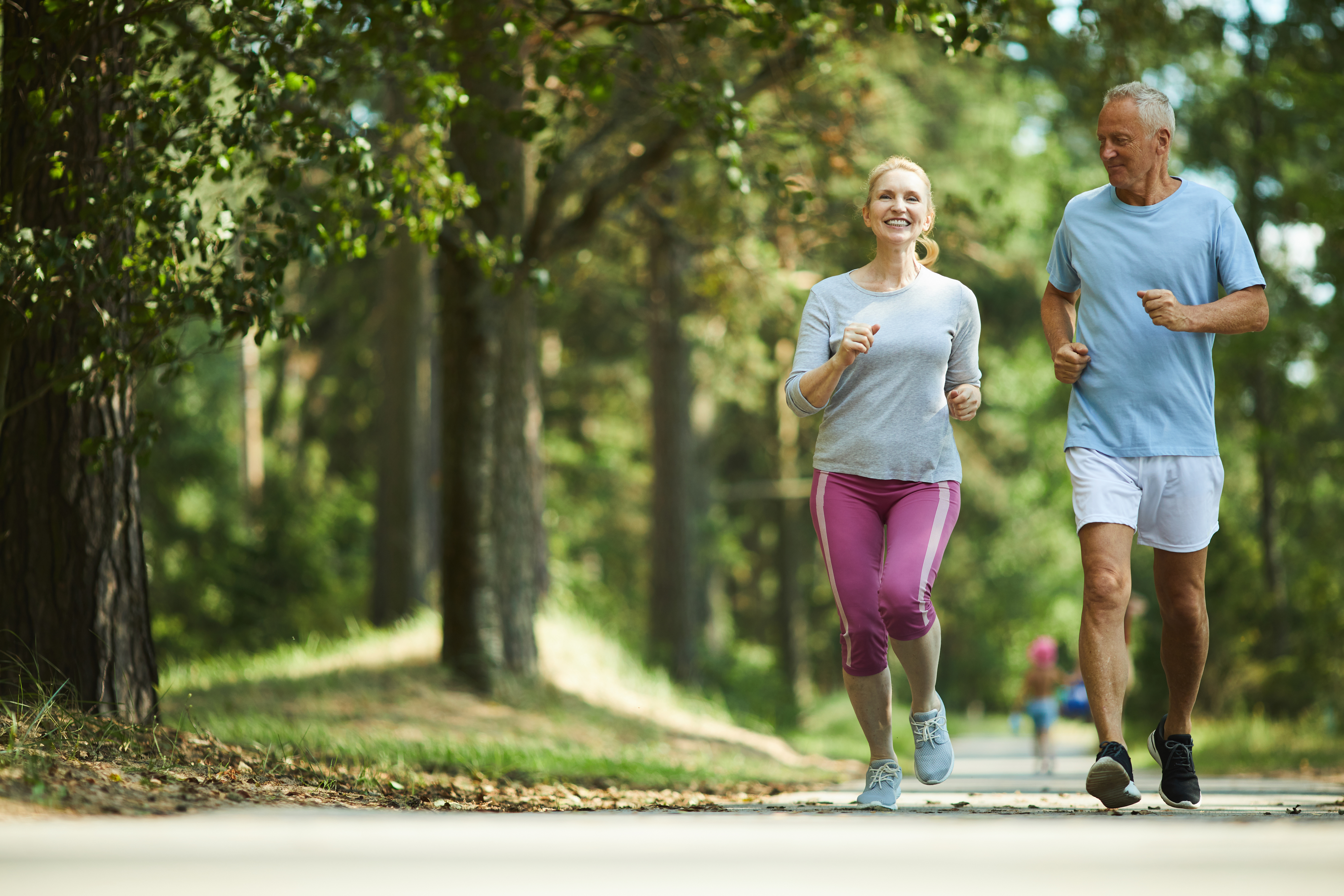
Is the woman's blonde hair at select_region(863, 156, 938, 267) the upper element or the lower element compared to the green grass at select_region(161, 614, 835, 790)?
upper

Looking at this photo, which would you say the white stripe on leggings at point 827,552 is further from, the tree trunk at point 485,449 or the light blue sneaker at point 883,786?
the tree trunk at point 485,449

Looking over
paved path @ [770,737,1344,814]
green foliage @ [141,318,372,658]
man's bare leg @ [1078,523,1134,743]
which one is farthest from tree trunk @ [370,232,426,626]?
man's bare leg @ [1078,523,1134,743]

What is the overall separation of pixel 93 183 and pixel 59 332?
0.71 meters

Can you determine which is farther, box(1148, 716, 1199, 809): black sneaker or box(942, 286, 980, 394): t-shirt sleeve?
box(942, 286, 980, 394): t-shirt sleeve

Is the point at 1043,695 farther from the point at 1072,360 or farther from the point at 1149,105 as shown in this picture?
the point at 1149,105

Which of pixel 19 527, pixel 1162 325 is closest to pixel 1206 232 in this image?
pixel 1162 325

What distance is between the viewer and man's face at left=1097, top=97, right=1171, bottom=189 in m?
4.94

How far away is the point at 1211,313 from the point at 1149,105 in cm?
83

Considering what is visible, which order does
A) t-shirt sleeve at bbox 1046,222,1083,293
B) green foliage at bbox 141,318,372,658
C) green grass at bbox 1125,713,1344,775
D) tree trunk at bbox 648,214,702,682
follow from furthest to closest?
1. green foliage at bbox 141,318,372,658
2. tree trunk at bbox 648,214,702,682
3. green grass at bbox 1125,713,1344,775
4. t-shirt sleeve at bbox 1046,222,1083,293

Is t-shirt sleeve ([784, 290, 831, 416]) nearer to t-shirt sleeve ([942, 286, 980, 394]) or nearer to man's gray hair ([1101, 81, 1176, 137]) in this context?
t-shirt sleeve ([942, 286, 980, 394])

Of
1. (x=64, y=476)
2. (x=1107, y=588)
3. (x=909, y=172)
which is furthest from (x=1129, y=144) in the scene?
(x=64, y=476)

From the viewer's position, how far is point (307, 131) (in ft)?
21.5

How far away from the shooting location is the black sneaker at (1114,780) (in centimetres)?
452

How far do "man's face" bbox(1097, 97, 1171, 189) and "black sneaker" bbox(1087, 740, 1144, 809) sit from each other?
2076mm
